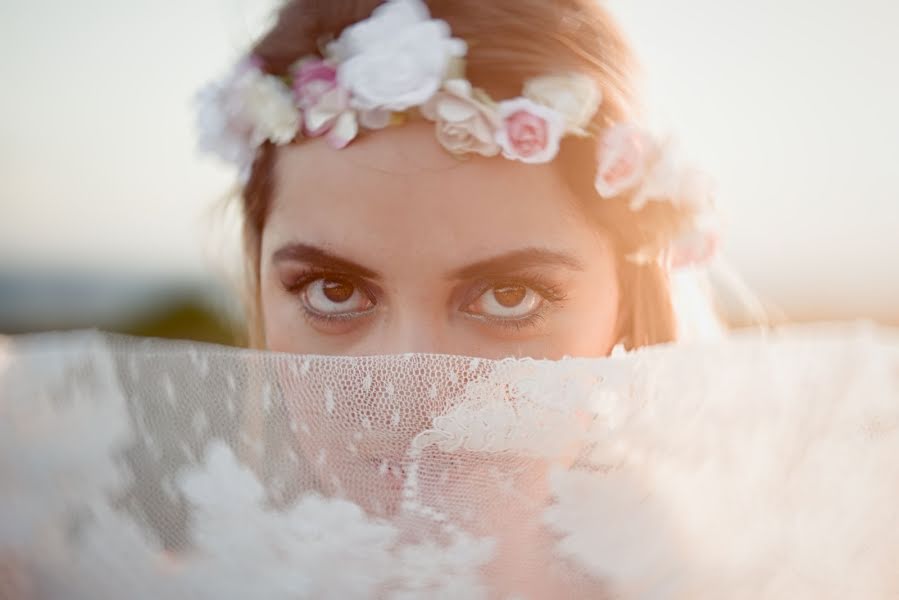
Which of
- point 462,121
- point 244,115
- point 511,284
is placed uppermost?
point 244,115

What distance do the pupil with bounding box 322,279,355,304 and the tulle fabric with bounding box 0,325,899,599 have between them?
48 centimetres

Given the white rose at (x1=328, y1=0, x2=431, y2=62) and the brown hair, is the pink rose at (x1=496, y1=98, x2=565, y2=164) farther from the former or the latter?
the white rose at (x1=328, y1=0, x2=431, y2=62)

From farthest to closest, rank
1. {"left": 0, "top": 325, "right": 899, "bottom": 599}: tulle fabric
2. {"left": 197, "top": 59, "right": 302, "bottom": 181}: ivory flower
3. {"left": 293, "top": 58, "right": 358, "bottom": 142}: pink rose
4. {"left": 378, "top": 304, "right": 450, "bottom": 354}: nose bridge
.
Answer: {"left": 197, "top": 59, "right": 302, "bottom": 181}: ivory flower < {"left": 293, "top": 58, "right": 358, "bottom": 142}: pink rose < {"left": 378, "top": 304, "right": 450, "bottom": 354}: nose bridge < {"left": 0, "top": 325, "right": 899, "bottom": 599}: tulle fabric

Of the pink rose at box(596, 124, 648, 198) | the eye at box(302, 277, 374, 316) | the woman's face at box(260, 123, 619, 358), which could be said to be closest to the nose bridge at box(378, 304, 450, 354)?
the woman's face at box(260, 123, 619, 358)

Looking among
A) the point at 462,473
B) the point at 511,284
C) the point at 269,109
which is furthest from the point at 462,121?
the point at 462,473

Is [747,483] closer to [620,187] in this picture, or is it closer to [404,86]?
[620,187]

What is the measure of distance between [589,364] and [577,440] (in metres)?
0.08

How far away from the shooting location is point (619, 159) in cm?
149

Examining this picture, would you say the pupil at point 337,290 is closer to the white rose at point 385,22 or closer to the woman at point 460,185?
the woman at point 460,185

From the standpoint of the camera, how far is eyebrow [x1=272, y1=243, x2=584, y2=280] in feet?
4.28

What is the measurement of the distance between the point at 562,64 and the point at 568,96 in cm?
7

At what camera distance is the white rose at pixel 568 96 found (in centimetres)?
144

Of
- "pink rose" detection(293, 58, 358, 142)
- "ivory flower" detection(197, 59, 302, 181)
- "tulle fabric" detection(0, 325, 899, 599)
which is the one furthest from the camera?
"ivory flower" detection(197, 59, 302, 181)

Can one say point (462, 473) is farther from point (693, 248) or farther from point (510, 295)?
point (693, 248)
